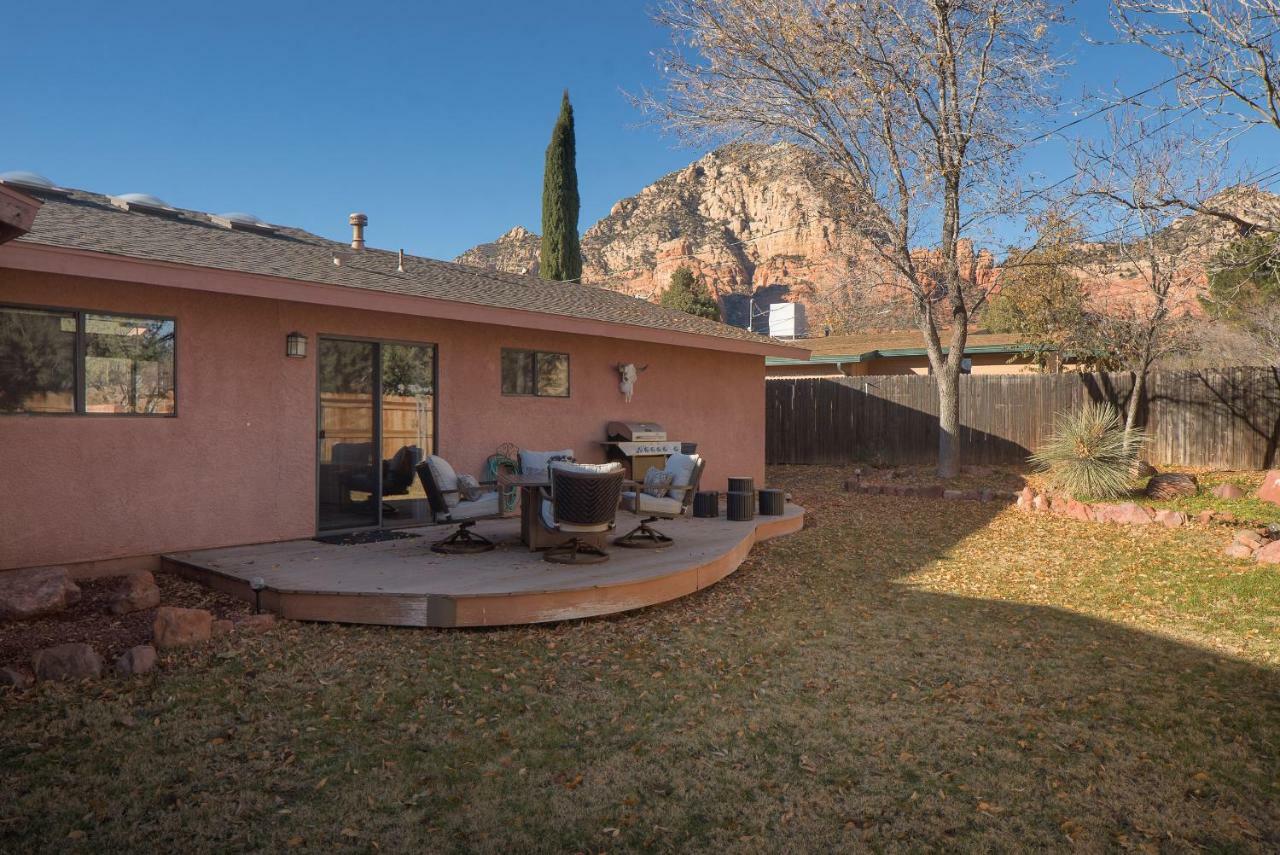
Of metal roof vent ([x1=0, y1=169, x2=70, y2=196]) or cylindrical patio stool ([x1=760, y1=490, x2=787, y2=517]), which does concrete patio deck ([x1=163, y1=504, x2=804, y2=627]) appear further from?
metal roof vent ([x1=0, y1=169, x2=70, y2=196])

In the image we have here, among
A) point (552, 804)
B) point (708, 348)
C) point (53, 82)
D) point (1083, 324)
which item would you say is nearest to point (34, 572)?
point (552, 804)

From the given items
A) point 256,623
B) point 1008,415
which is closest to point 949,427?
point 1008,415

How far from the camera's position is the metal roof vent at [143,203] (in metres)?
8.16

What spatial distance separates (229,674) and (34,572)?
2350 mm

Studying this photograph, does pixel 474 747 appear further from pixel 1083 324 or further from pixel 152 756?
pixel 1083 324

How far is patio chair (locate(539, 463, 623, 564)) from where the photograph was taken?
5805 mm

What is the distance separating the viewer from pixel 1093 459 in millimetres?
10859

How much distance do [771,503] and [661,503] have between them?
2.72 meters

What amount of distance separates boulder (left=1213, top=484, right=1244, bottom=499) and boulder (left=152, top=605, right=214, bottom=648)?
12068mm

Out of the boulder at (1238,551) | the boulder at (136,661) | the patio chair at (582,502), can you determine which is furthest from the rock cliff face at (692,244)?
the boulder at (136,661)

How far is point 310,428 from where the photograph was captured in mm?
7246

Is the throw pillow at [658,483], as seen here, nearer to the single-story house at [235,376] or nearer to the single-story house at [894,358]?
the single-story house at [235,376]

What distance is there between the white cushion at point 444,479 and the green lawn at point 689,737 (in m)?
1.58

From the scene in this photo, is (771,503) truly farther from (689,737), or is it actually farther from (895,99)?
(895,99)
